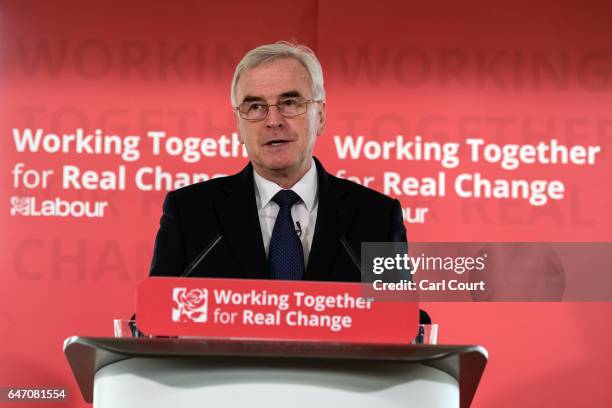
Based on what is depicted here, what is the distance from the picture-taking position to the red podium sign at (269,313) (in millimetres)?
1314

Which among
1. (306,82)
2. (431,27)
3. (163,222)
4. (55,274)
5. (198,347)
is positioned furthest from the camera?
(431,27)

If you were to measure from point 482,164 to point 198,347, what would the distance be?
2755mm

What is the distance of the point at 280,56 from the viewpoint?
8.13 ft

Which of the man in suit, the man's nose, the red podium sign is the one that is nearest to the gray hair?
the man in suit

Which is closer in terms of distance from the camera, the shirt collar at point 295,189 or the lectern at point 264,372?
the lectern at point 264,372

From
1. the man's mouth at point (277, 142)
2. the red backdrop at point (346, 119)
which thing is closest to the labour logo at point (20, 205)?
the red backdrop at point (346, 119)

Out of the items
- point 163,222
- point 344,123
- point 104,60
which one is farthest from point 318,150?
point 163,222

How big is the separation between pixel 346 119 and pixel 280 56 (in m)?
1.41

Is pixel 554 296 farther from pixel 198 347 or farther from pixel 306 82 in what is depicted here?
pixel 198 347

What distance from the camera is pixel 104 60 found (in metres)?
3.88

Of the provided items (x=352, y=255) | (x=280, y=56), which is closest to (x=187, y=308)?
(x=352, y=255)

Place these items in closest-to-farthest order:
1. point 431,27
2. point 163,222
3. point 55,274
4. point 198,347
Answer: point 198,347
point 163,222
point 55,274
point 431,27

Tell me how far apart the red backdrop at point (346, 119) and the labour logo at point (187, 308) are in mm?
2457

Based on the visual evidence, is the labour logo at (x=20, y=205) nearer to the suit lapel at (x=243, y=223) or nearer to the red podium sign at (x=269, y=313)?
the suit lapel at (x=243, y=223)
